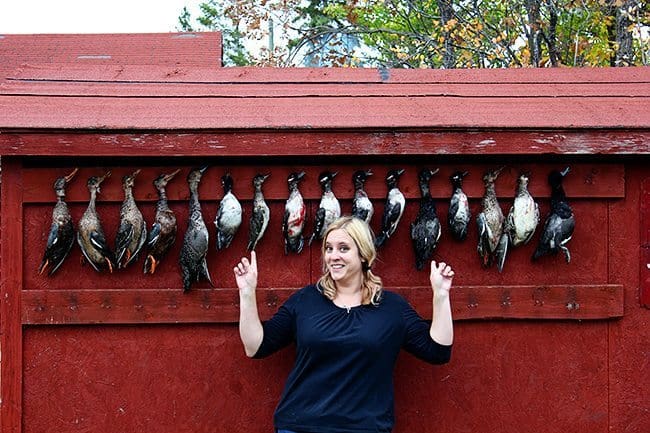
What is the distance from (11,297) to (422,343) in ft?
6.10

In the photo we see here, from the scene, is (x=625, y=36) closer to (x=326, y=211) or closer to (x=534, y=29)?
(x=534, y=29)

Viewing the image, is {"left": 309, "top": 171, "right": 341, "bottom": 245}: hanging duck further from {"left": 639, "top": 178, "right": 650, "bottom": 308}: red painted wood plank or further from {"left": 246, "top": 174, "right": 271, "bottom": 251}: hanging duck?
{"left": 639, "top": 178, "right": 650, "bottom": 308}: red painted wood plank

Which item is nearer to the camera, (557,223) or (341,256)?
(341,256)

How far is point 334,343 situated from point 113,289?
116 cm

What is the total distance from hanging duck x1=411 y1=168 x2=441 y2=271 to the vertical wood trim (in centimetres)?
182

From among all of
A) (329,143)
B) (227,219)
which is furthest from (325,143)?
(227,219)

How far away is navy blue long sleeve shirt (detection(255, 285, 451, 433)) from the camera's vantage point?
2979 millimetres

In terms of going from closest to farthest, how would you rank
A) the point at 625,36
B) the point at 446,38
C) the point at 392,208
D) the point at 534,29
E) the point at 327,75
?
the point at 392,208 → the point at 327,75 → the point at 625,36 → the point at 534,29 → the point at 446,38

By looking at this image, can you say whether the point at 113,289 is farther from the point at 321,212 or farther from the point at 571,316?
the point at 571,316

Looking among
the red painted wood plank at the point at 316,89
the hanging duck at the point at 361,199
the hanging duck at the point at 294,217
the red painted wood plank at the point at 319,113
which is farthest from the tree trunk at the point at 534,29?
the hanging duck at the point at 294,217

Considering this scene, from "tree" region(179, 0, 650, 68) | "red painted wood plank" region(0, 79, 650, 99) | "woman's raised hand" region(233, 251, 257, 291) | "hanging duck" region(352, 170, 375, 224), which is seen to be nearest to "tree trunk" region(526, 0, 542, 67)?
"tree" region(179, 0, 650, 68)

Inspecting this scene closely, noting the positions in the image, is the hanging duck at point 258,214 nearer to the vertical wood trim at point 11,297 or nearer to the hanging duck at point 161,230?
the hanging duck at point 161,230

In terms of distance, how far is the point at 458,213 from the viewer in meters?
3.54

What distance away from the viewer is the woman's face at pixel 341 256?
10.3ft
